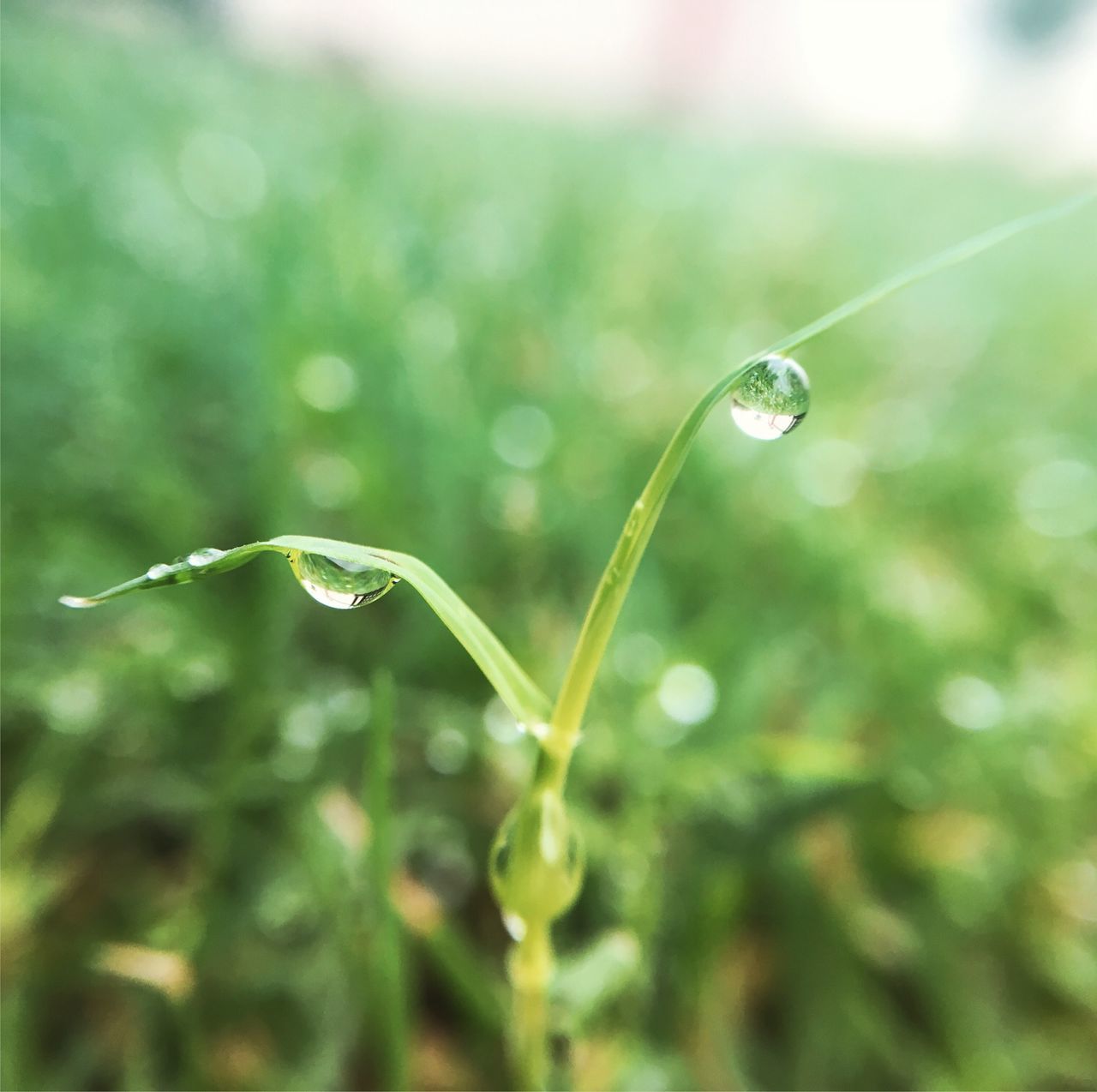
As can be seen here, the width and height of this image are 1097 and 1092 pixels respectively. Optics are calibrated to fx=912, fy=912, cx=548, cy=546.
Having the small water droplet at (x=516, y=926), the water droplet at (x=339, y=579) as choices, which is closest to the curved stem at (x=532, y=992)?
the small water droplet at (x=516, y=926)

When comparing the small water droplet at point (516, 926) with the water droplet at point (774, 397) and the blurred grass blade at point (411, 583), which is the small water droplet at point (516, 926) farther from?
the water droplet at point (774, 397)

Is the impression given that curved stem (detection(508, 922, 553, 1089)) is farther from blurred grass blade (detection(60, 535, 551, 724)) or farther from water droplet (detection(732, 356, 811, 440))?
water droplet (detection(732, 356, 811, 440))

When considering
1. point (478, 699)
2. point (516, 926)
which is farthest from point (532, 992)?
point (478, 699)

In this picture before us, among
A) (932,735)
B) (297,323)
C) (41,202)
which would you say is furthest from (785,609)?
(41,202)

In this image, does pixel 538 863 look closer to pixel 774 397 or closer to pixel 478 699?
pixel 774 397

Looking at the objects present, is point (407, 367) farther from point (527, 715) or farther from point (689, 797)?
point (527, 715)

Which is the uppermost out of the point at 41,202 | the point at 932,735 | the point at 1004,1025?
the point at 41,202

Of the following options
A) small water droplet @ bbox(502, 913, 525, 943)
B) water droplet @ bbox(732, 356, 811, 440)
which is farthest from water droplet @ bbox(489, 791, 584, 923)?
water droplet @ bbox(732, 356, 811, 440)
